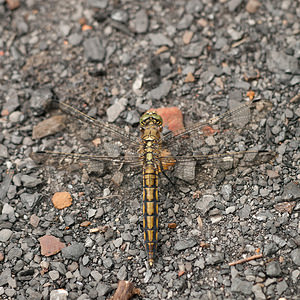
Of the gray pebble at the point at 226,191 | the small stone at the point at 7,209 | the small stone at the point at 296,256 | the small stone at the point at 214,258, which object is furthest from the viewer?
the small stone at the point at 7,209

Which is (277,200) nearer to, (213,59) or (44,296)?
(213,59)

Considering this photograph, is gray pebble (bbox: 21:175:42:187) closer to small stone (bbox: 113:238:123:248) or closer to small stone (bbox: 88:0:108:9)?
small stone (bbox: 113:238:123:248)

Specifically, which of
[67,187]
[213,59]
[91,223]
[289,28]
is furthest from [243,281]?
[289,28]

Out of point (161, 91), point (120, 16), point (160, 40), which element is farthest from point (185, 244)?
point (120, 16)

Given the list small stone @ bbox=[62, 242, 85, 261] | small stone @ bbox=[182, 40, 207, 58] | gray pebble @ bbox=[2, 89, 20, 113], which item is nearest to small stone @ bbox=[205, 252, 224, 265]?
small stone @ bbox=[62, 242, 85, 261]

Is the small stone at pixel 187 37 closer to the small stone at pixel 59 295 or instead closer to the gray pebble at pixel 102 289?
the gray pebble at pixel 102 289

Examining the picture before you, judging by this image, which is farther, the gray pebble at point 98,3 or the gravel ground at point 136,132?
the gray pebble at point 98,3

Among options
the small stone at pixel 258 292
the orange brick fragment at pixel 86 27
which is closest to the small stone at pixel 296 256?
the small stone at pixel 258 292
